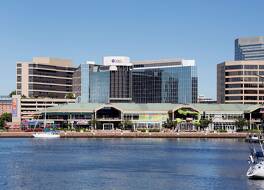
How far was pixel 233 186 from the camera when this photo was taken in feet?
237

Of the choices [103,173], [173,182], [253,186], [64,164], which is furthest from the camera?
[64,164]

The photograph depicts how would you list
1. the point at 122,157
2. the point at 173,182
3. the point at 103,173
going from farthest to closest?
the point at 122,157
the point at 103,173
the point at 173,182

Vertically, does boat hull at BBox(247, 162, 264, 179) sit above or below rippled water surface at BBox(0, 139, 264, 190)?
above

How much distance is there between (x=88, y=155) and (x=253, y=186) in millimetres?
51369

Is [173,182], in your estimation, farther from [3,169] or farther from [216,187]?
[3,169]

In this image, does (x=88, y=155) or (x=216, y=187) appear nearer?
(x=216, y=187)

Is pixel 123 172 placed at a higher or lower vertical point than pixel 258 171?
lower

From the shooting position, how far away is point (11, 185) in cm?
7338

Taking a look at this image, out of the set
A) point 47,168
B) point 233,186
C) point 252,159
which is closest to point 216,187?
point 233,186

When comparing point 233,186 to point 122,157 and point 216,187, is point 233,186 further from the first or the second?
point 122,157

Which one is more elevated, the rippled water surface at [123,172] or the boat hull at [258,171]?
the boat hull at [258,171]

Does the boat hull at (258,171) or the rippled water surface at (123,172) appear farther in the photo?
the boat hull at (258,171)

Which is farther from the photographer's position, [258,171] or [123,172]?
[123,172]

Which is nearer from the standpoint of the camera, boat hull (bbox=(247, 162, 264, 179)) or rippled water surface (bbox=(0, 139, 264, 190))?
rippled water surface (bbox=(0, 139, 264, 190))
